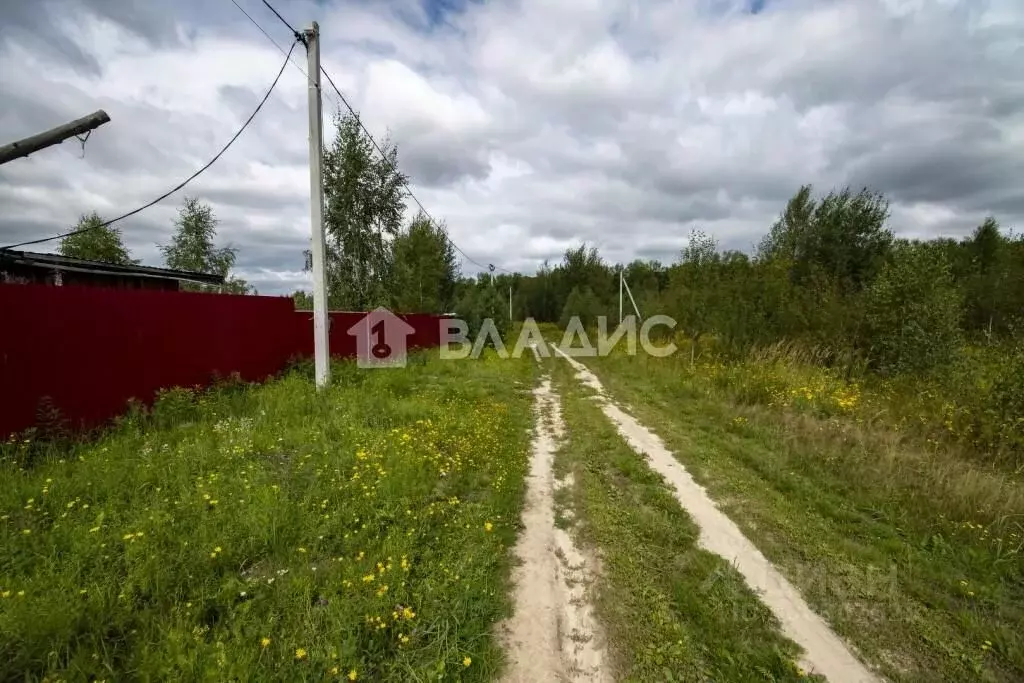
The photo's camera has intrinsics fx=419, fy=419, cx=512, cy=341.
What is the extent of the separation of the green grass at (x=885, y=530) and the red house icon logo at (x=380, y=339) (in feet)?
28.2

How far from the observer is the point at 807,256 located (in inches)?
741

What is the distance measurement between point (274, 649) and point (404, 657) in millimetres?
677

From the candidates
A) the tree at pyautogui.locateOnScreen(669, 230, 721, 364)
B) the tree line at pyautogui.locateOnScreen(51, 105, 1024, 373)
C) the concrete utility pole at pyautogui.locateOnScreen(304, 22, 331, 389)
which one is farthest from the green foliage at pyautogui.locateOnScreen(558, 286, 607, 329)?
the concrete utility pole at pyautogui.locateOnScreen(304, 22, 331, 389)

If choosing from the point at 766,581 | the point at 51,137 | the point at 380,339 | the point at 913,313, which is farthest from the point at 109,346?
the point at 913,313

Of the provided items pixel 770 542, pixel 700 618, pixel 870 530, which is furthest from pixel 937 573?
pixel 700 618

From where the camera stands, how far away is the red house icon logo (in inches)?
482

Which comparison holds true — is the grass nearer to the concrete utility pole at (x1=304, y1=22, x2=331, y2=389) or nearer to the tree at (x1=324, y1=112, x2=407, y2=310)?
the concrete utility pole at (x1=304, y1=22, x2=331, y2=389)

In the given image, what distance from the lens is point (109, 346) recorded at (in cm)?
506

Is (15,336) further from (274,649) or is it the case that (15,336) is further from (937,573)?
(937,573)

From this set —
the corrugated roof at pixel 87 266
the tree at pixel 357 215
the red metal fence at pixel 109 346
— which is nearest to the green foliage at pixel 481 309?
the tree at pixel 357 215

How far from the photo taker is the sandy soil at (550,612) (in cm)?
222

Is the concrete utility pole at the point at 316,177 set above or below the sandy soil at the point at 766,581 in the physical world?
above

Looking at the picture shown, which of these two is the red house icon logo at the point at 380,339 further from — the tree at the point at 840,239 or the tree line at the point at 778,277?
the tree at the point at 840,239

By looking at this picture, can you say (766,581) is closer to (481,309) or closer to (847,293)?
(847,293)
